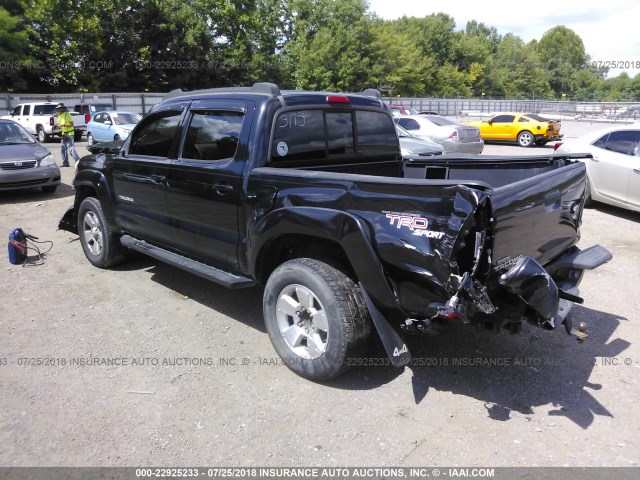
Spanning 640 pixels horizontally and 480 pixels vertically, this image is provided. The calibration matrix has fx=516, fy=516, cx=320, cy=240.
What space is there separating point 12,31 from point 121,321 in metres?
37.6

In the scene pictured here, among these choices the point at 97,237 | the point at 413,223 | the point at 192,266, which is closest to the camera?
the point at 413,223

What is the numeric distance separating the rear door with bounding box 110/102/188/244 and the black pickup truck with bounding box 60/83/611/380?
0.8 inches

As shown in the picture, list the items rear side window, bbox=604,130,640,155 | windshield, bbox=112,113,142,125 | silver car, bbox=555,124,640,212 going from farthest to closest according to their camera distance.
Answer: windshield, bbox=112,113,142,125
rear side window, bbox=604,130,640,155
silver car, bbox=555,124,640,212

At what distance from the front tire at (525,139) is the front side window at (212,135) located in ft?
66.8

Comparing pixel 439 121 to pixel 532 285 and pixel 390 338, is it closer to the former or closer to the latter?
pixel 390 338

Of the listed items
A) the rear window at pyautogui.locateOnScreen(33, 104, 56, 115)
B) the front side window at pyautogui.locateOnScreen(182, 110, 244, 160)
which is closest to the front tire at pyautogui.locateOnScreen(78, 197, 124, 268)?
the front side window at pyautogui.locateOnScreen(182, 110, 244, 160)

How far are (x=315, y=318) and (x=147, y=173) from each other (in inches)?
96.2

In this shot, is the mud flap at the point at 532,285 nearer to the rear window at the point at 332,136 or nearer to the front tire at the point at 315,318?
the front tire at the point at 315,318

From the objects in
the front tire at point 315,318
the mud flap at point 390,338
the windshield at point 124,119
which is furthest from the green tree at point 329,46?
the mud flap at point 390,338

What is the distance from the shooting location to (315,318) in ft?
11.7

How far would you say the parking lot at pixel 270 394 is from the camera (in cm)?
299

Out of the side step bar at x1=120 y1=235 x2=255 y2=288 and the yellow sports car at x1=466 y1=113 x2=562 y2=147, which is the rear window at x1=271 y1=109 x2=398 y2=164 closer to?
the side step bar at x1=120 y1=235 x2=255 y2=288

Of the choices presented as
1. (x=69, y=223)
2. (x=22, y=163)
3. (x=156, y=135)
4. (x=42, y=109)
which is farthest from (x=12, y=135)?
(x=42, y=109)

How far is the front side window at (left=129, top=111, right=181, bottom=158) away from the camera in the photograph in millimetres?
4766
